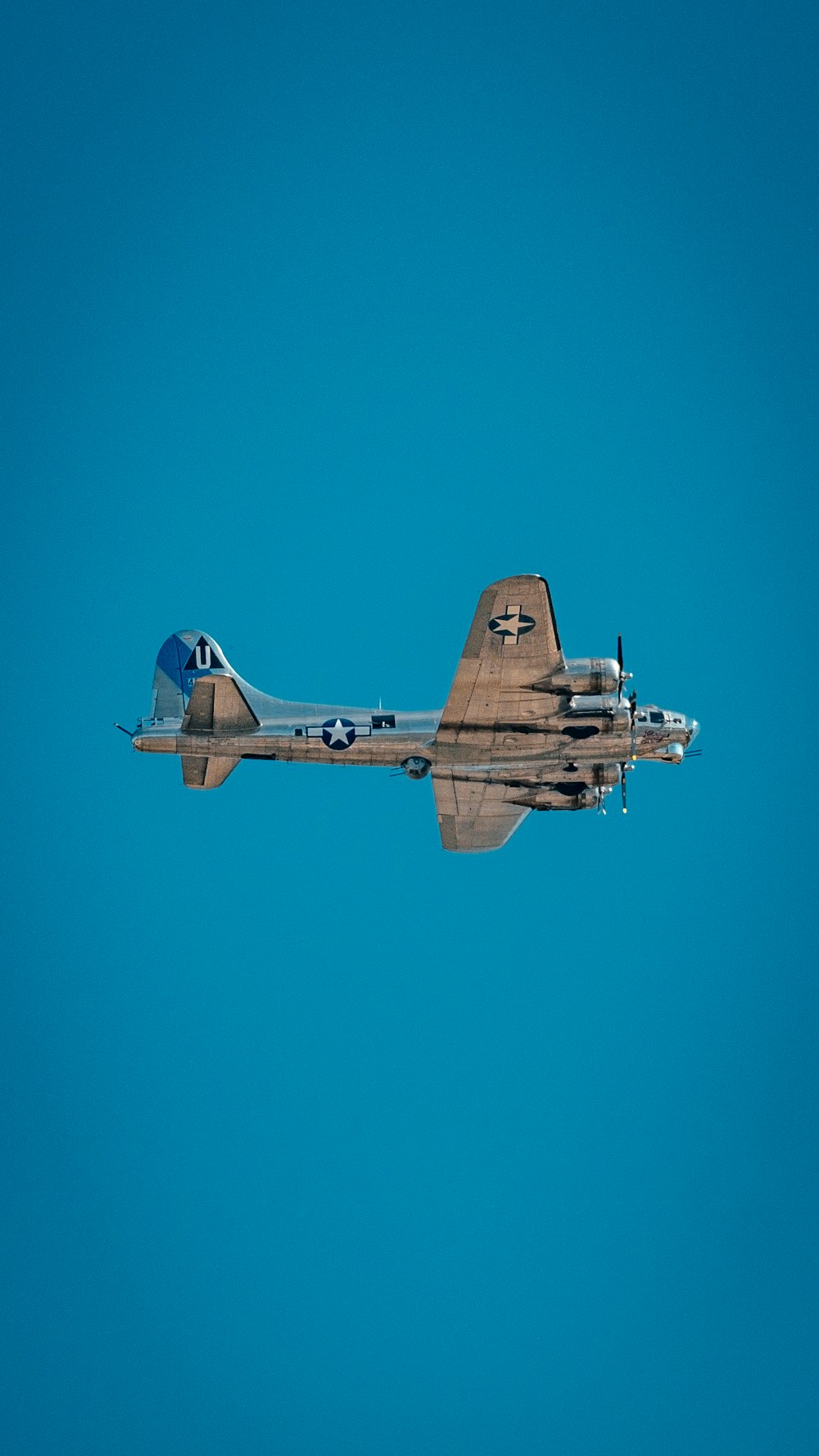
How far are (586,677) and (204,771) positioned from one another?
10401mm

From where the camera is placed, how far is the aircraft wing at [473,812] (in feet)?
125

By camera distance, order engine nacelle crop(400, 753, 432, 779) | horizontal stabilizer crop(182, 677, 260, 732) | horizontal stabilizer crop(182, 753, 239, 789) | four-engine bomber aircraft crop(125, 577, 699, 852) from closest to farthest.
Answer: four-engine bomber aircraft crop(125, 577, 699, 852) < horizontal stabilizer crop(182, 677, 260, 732) < engine nacelle crop(400, 753, 432, 779) < horizontal stabilizer crop(182, 753, 239, 789)

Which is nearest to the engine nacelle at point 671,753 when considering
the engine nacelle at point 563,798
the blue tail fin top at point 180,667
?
the engine nacelle at point 563,798

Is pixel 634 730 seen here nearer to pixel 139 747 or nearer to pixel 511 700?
pixel 511 700

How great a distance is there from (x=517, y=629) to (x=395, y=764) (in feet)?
19.5

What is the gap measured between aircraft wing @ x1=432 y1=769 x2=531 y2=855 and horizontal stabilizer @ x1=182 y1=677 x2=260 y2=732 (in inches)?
206

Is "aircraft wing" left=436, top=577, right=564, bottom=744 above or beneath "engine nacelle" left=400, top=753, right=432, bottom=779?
above

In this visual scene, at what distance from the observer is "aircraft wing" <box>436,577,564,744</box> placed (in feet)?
107

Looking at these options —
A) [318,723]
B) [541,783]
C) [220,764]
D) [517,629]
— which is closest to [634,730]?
[541,783]

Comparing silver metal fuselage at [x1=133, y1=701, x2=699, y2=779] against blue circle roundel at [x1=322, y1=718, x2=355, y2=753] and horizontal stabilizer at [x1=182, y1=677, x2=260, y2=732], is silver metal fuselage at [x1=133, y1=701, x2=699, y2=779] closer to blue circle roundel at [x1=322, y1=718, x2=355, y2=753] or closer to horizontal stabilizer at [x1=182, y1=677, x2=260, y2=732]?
blue circle roundel at [x1=322, y1=718, x2=355, y2=753]

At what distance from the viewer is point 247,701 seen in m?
37.0

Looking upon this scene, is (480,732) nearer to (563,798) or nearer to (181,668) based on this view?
(563,798)

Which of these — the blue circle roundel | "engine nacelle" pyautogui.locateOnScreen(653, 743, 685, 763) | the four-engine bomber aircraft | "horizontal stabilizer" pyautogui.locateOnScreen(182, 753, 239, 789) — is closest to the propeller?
the four-engine bomber aircraft

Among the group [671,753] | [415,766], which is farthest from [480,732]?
[671,753]
